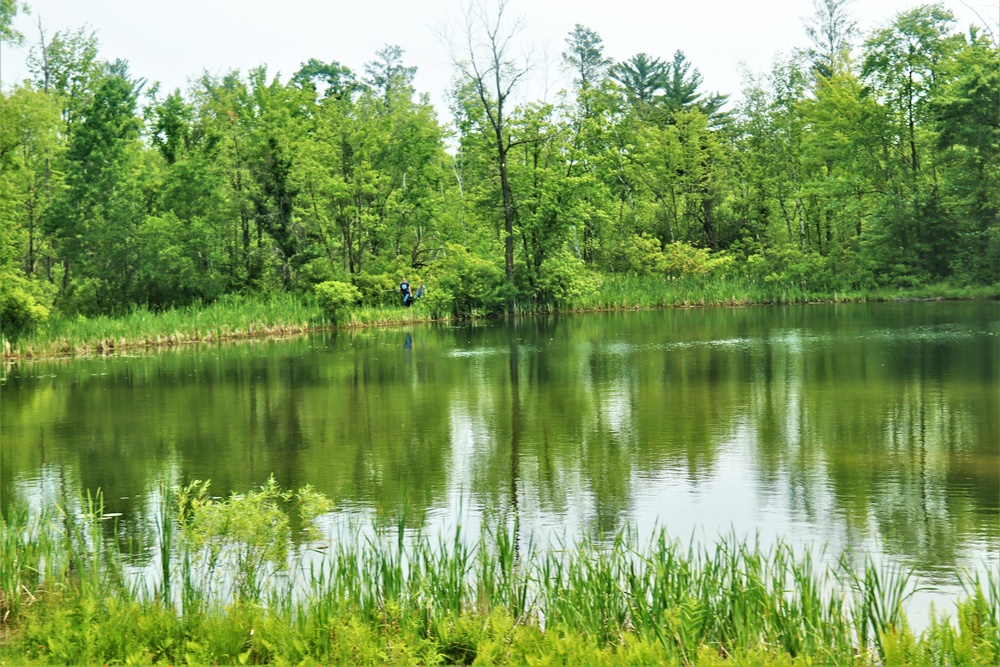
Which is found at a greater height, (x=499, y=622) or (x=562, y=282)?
(x=562, y=282)

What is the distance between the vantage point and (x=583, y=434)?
13930 millimetres

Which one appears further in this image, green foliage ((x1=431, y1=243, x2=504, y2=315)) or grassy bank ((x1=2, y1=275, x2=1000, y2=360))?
green foliage ((x1=431, y1=243, x2=504, y2=315))

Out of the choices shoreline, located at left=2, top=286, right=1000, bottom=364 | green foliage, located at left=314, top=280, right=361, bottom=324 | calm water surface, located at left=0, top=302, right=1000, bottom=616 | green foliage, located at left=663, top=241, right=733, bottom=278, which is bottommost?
calm water surface, located at left=0, top=302, right=1000, bottom=616

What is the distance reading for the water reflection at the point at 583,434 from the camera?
9.57 m

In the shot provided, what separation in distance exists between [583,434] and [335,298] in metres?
26.5

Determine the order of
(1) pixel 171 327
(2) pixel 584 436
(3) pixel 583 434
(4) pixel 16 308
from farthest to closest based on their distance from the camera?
Result: 1. (1) pixel 171 327
2. (4) pixel 16 308
3. (3) pixel 583 434
4. (2) pixel 584 436

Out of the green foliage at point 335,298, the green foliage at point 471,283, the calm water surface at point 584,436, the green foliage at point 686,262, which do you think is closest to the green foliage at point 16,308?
the calm water surface at point 584,436

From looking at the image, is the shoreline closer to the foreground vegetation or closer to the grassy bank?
the grassy bank

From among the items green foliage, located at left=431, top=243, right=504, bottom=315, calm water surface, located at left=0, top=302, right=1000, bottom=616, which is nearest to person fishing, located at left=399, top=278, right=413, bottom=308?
green foliage, located at left=431, top=243, right=504, bottom=315

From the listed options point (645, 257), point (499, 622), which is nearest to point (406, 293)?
point (645, 257)

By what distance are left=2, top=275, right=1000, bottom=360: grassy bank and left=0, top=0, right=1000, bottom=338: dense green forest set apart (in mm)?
1102

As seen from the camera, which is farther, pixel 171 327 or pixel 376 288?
pixel 376 288

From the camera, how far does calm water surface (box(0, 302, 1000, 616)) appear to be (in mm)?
9398

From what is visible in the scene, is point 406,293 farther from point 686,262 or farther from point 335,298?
point 686,262
